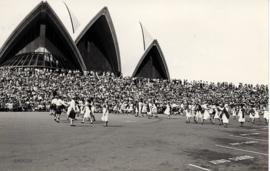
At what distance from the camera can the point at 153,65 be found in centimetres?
5006

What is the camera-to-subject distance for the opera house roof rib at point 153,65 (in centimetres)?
4775

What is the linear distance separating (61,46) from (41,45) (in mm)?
2306

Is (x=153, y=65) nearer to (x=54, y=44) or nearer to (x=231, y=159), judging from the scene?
(x=54, y=44)

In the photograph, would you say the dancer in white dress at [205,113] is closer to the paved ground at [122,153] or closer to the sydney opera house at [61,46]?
the paved ground at [122,153]

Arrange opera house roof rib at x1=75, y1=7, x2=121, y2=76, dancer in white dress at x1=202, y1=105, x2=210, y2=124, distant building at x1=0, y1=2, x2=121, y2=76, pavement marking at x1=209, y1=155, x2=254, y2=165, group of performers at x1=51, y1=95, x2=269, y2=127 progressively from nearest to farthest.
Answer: pavement marking at x1=209, y1=155, x2=254, y2=165 → group of performers at x1=51, y1=95, x2=269, y2=127 → dancer in white dress at x1=202, y1=105, x2=210, y2=124 → distant building at x1=0, y1=2, x2=121, y2=76 → opera house roof rib at x1=75, y1=7, x2=121, y2=76

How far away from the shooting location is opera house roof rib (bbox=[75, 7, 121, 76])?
140ft

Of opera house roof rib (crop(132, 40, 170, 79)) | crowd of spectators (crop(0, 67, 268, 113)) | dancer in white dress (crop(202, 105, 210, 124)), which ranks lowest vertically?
dancer in white dress (crop(202, 105, 210, 124))

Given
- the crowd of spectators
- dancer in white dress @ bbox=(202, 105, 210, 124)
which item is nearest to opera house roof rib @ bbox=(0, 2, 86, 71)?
the crowd of spectators

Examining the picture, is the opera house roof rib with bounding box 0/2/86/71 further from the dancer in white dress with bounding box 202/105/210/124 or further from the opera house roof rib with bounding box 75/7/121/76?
the dancer in white dress with bounding box 202/105/210/124

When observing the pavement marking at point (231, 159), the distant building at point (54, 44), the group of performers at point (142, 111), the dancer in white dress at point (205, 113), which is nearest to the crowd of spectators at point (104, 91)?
the group of performers at point (142, 111)

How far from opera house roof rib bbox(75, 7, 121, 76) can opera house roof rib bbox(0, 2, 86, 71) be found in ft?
6.03

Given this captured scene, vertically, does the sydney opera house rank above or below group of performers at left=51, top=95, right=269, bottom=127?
above

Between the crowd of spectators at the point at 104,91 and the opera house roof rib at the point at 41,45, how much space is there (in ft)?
18.5

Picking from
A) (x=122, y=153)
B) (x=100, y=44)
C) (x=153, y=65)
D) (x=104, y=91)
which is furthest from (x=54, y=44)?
(x=122, y=153)
